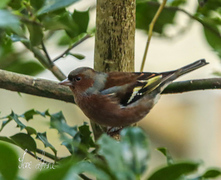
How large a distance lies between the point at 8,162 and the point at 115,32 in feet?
2.41

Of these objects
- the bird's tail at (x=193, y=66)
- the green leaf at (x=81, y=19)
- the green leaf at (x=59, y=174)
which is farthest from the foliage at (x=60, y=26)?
the green leaf at (x=59, y=174)

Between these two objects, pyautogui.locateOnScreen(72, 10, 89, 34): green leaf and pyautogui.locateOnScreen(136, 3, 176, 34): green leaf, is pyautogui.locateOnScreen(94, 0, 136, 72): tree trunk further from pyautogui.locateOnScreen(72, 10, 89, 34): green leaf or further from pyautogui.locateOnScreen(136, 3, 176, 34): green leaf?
pyautogui.locateOnScreen(136, 3, 176, 34): green leaf

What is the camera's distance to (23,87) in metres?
1.21

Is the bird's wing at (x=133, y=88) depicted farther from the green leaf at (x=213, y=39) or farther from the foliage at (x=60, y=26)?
the green leaf at (x=213, y=39)

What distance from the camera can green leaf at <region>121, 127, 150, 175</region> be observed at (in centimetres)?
45

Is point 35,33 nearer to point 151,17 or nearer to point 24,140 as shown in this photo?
point 24,140

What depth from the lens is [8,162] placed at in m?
0.47

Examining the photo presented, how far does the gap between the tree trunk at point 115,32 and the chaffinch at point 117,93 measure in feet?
0.66

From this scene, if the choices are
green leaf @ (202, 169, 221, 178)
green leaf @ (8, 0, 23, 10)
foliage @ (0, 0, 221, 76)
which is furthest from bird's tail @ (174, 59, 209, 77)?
green leaf @ (202, 169, 221, 178)

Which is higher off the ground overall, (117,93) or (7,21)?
(117,93)

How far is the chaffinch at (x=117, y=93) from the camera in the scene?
58.0 inches

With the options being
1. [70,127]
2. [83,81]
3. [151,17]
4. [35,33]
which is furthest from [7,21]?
[83,81]

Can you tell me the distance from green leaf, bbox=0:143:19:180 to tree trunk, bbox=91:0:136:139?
0.71m

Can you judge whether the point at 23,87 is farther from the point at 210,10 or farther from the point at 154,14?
the point at 210,10
